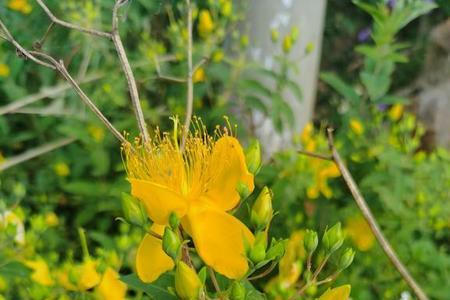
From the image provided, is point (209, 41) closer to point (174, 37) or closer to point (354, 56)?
point (174, 37)

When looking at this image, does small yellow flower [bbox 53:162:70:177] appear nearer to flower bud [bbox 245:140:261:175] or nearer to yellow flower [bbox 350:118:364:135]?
yellow flower [bbox 350:118:364:135]

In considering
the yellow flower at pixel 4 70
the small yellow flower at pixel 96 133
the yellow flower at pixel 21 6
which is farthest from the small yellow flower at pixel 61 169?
the yellow flower at pixel 21 6

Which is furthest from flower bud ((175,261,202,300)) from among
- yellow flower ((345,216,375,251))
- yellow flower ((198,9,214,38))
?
yellow flower ((198,9,214,38))

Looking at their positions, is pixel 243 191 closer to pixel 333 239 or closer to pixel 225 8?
pixel 333 239

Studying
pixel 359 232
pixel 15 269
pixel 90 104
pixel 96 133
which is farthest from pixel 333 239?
pixel 96 133

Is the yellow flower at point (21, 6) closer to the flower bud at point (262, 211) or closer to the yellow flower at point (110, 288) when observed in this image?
the yellow flower at point (110, 288)

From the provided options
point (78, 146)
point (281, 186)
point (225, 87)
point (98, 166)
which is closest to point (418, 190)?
point (281, 186)
